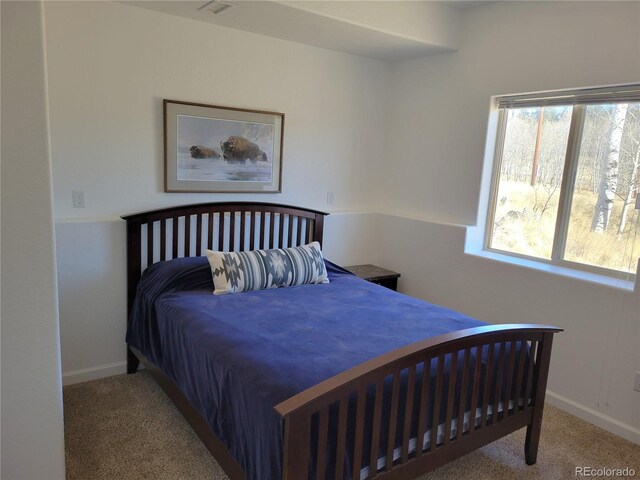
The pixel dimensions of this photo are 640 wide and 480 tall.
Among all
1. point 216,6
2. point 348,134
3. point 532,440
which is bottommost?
point 532,440

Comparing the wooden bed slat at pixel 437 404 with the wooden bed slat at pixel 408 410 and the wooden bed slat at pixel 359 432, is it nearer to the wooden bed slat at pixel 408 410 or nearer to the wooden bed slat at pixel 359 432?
the wooden bed slat at pixel 408 410

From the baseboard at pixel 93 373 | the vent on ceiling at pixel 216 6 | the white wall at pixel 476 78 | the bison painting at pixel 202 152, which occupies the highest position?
the vent on ceiling at pixel 216 6

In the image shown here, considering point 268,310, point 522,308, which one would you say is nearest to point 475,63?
point 522,308

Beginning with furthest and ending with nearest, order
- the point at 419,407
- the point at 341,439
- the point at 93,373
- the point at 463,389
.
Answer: the point at 93,373 < the point at 463,389 < the point at 419,407 < the point at 341,439

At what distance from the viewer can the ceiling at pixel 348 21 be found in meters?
2.74

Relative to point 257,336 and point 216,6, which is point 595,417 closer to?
point 257,336

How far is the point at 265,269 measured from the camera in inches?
118

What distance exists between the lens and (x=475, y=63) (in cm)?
340

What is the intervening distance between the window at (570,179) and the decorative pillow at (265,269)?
55.6 inches

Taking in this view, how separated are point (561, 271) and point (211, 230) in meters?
2.32

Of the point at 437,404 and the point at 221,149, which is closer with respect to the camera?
the point at 437,404

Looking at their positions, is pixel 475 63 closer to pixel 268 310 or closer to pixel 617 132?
pixel 617 132

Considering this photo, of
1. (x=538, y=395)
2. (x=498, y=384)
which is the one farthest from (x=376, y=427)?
(x=538, y=395)
